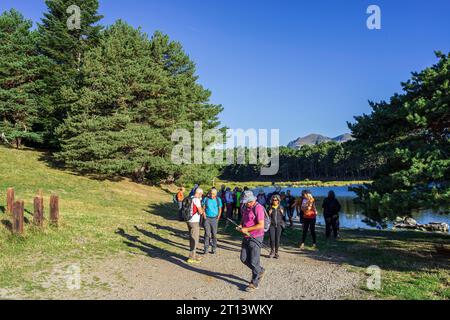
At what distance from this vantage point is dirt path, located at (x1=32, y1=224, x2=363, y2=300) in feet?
24.7

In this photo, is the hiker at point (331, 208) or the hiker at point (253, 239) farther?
the hiker at point (331, 208)

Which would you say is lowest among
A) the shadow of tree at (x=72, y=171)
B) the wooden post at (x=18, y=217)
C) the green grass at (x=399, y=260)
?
the green grass at (x=399, y=260)

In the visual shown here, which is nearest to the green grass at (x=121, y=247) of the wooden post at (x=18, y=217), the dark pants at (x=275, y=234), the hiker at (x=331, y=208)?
the wooden post at (x=18, y=217)

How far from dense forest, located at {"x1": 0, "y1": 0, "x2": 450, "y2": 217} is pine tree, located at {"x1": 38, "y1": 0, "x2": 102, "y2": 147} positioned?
11 cm

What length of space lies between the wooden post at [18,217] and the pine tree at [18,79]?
85.4 ft

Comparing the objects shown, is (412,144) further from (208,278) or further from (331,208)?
(208,278)

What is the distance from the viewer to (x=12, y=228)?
10898 mm

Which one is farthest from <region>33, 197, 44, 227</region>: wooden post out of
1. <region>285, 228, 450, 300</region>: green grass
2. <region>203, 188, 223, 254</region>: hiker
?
<region>285, 228, 450, 300</region>: green grass

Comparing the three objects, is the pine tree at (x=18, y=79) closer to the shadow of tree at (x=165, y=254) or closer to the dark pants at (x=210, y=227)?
the shadow of tree at (x=165, y=254)

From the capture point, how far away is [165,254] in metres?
11.4

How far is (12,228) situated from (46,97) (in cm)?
2821

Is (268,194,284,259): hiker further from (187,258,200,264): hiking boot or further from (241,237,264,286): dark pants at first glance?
(241,237,264,286): dark pants

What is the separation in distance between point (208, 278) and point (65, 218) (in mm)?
7959

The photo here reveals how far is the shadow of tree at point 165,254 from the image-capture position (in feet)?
28.8
